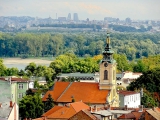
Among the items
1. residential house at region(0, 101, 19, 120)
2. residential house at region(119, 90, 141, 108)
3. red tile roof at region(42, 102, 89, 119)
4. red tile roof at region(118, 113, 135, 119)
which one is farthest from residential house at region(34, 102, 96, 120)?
residential house at region(119, 90, 141, 108)

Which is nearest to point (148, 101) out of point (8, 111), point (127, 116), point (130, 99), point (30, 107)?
point (130, 99)

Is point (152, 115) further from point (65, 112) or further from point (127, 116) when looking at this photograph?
point (65, 112)

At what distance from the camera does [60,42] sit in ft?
395

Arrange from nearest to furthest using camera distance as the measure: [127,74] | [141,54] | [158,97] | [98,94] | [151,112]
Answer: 1. [151,112]
2. [98,94]
3. [158,97]
4. [127,74]
5. [141,54]

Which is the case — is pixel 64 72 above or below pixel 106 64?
below

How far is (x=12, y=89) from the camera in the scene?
129ft

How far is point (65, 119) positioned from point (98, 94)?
686 centimetres

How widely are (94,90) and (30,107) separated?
4670mm

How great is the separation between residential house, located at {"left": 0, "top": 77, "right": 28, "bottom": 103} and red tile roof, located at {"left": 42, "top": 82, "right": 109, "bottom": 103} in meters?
1.72

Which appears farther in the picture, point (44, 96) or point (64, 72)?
point (64, 72)

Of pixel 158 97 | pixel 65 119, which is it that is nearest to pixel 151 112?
pixel 65 119

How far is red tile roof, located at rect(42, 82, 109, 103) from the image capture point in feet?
128

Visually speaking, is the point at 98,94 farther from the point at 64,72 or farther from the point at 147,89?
the point at 64,72

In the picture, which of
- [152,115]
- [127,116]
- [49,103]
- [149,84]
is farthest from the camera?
[149,84]
